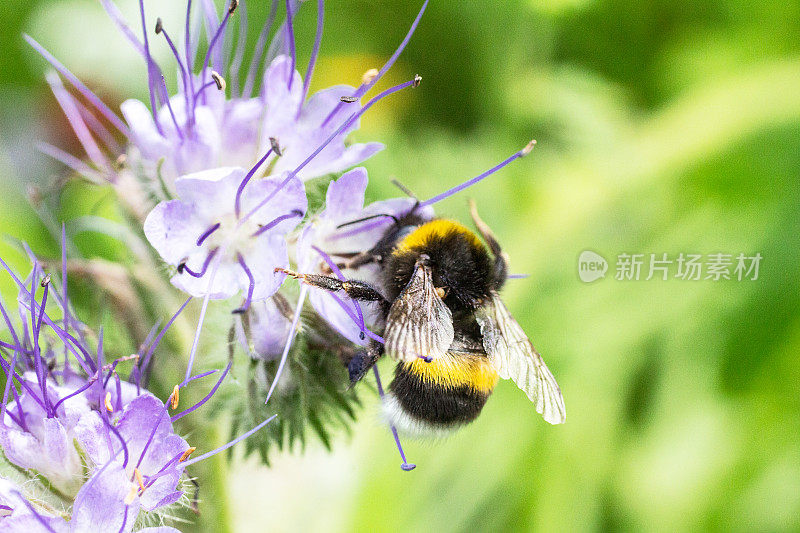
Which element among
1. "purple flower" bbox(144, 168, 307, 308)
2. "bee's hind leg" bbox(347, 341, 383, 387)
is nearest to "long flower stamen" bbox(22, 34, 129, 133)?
"purple flower" bbox(144, 168, 307, 308)

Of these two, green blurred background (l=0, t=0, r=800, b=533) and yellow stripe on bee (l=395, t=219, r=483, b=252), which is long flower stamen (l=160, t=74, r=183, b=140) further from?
green blurred background (l=0, t=0, r=800, b=533)

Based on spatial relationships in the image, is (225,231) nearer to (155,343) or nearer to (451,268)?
(155,343)

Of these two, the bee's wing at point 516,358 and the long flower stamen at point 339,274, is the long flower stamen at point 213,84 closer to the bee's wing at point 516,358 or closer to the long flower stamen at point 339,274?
the long flower stamen at point 339,274

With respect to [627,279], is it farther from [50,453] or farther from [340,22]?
[50,453]

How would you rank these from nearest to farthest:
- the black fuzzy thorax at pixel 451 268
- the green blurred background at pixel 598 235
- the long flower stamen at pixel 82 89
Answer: the black fuzzy thorax at pixel 451 268 < the long flower stamen at pixel 82 89 < the green blurred background at pixel 598 235

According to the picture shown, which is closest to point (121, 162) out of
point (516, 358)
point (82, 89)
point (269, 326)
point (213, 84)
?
point (82, 89)

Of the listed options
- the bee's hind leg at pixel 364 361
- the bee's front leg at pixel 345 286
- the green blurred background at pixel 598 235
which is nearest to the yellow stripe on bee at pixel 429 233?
the bee's front leg at pixel 345 286

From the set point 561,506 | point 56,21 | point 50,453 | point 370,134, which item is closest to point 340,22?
point 370,134
